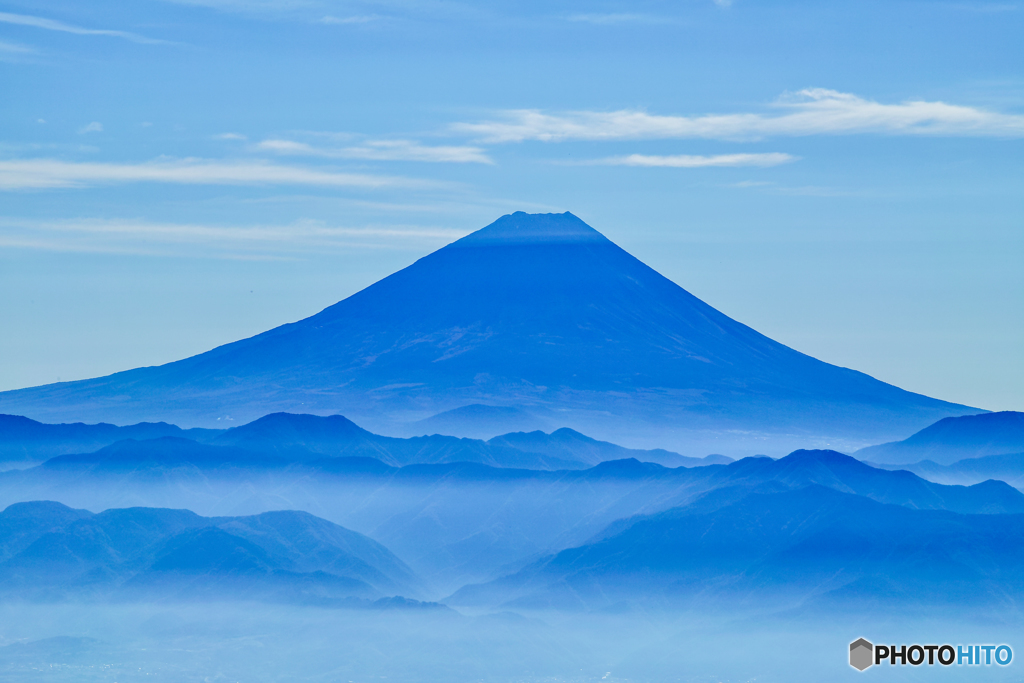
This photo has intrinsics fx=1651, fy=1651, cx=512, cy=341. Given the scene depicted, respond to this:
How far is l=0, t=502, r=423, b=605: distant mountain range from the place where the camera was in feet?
335

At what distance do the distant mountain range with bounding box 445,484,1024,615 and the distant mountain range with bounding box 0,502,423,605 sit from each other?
7.80 m

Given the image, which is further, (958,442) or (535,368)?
(535,368)

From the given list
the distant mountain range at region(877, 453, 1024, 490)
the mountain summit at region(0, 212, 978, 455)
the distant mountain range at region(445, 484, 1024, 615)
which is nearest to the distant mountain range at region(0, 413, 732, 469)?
the mountain summit at region(0, 212, 978, 455)

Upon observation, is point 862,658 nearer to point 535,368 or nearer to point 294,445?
point 294,445

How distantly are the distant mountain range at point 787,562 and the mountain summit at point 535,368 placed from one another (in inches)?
2078

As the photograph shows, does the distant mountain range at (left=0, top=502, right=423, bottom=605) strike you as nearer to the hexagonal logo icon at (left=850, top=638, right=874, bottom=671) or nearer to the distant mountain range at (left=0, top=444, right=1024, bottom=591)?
the distant mountain range at (left=0, top=444, right=1024, bottom=591)

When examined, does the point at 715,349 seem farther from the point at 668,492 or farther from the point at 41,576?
the point at 41,576

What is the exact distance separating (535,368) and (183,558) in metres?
78.8

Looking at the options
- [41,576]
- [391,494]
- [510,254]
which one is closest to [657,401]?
[510,254]

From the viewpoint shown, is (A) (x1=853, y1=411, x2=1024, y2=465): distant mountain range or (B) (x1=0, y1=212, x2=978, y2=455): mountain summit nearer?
(A) (x1=853, y1=411, x2=1024, y2=465): distant mountain range

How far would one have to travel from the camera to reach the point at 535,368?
17900 cm

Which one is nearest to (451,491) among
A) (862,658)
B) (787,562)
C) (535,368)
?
(787,562)

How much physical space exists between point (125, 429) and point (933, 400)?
94.1m

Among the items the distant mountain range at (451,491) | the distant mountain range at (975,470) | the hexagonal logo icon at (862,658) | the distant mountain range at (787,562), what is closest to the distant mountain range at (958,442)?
the distant mountain range at (975,470)
